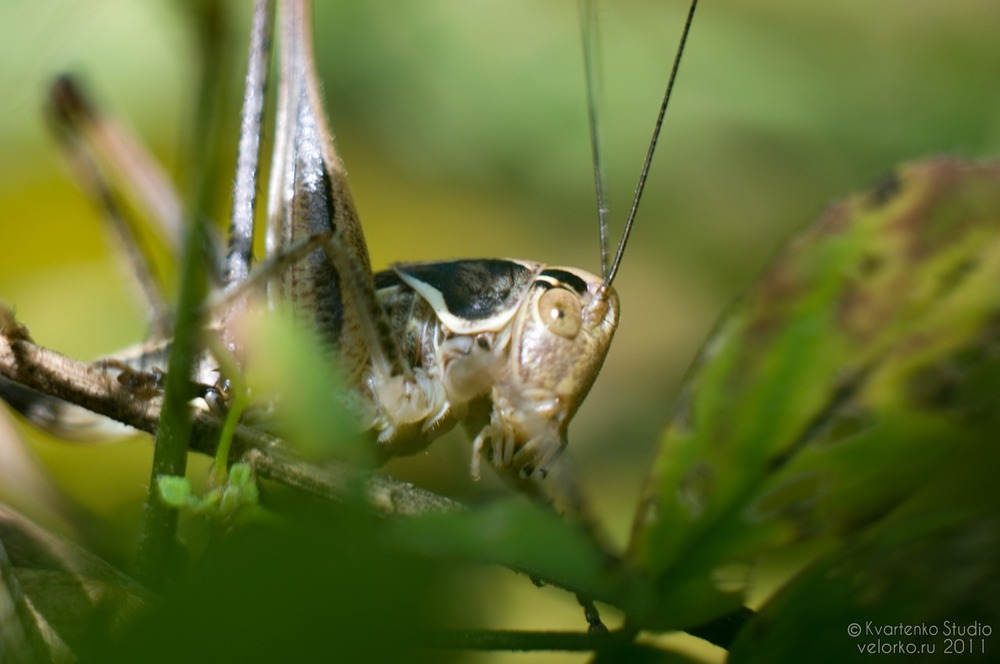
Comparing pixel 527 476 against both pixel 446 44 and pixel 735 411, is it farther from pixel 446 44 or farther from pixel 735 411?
pixel 446 44

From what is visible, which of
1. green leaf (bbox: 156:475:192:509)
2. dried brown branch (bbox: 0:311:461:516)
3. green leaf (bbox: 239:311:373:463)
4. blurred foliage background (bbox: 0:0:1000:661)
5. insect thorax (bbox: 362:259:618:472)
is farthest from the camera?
blurred foliage background (bbox: 0:0:1000:661)

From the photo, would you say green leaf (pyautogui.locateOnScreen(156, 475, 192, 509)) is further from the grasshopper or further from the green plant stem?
the grasshopper

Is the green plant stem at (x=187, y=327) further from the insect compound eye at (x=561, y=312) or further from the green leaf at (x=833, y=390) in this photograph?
the insect compound eye at (x=561, y=312)

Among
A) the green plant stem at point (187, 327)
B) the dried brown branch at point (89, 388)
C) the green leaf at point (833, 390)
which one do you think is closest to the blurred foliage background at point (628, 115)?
the dried brown branch at point (89, 388)

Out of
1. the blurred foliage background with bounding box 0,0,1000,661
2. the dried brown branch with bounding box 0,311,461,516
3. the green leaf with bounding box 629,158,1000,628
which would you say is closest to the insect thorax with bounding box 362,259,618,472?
the dried brown branch with bounding box 0,311,461,516

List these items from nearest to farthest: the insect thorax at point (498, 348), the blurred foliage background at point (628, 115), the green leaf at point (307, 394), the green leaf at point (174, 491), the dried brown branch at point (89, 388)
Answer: the green leaf at point (307, 394) → the green leaf at point (174, 491) → the dried brown branch at point (89, 388) → the insect thorax at point (498, 348) → the blurred foliage background at point (628, 115)

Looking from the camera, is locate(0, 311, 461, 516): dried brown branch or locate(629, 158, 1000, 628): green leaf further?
locate(0, 311, 461, 516): dried brown branch

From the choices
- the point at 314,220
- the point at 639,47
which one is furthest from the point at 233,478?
the point at 639,47

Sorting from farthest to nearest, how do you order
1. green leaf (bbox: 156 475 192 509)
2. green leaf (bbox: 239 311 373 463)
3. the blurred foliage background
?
1. the blurred foliage background
2. green leaf (bbox: 156 475 192 509)
3. green leaf (bbox: 239 311 373 463)
